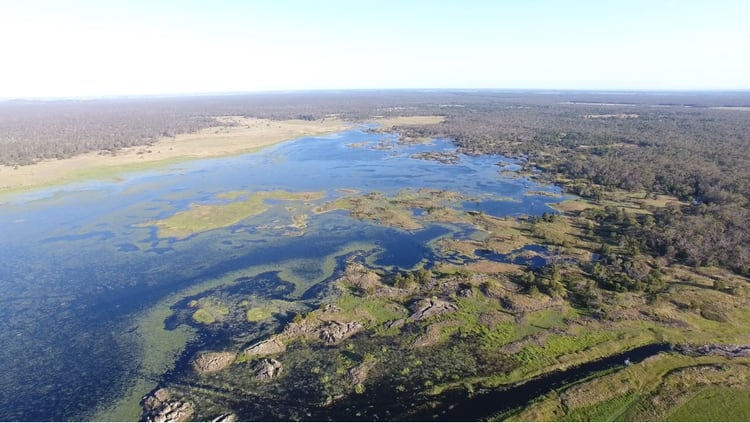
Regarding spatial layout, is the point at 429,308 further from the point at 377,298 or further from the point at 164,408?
the point at 164,408

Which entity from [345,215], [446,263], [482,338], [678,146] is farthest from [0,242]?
[678,146]

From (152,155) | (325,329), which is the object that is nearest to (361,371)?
(325,329)

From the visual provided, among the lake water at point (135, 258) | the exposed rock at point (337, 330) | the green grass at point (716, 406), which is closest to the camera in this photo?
the green grass at point (716, 406)

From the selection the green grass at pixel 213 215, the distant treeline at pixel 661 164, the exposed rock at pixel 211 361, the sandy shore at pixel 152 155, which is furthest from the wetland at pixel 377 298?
the sandy shore at pixel 152 155

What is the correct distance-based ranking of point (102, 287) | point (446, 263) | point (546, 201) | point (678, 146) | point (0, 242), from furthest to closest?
point (678, 146), point (546, 201), point (0, 242), point (446, 263), point (102, 287)

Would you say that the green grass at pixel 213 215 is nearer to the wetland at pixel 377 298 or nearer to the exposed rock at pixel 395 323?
the wetland at pixel 377 298

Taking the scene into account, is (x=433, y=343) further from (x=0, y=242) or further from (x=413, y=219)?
(x=0, y=242)
